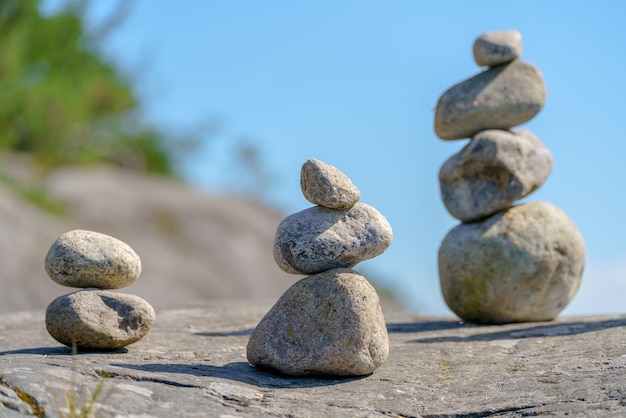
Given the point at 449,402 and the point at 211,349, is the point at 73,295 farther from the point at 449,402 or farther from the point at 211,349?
the point at 449,402

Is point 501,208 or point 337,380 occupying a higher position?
point 501,208

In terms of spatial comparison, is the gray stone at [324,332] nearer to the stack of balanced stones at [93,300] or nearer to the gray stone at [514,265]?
the stack of balanced stones at [93,300]

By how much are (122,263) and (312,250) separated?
1.61 meters

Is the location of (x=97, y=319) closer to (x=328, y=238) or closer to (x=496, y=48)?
(x=328, y=238)

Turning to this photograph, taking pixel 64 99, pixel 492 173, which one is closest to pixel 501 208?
pixel 492 173

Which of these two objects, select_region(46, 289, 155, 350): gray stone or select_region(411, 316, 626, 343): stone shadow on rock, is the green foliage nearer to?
select_region(46, 289, 155, 350): gray stone

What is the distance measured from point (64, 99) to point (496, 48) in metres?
14.3

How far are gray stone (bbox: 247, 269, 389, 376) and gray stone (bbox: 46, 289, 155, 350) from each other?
1019mm

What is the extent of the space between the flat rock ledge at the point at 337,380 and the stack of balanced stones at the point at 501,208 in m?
0.80

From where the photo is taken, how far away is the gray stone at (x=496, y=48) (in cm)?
966

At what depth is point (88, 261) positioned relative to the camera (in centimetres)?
693

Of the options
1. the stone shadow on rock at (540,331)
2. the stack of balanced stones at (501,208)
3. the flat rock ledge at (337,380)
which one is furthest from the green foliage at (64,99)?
the stone shadow on rock at (540,331)

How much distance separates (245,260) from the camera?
65.1ft

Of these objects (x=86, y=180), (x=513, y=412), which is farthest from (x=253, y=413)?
(x=86, y=180)
